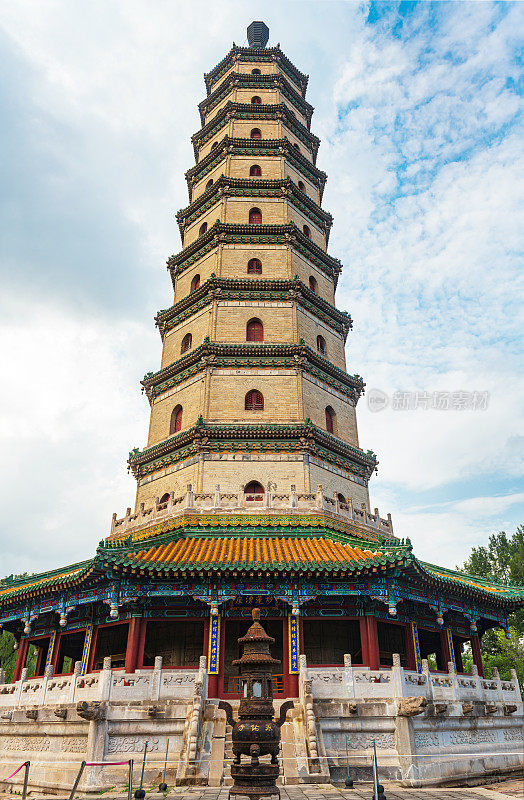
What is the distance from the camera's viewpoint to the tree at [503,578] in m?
33.3

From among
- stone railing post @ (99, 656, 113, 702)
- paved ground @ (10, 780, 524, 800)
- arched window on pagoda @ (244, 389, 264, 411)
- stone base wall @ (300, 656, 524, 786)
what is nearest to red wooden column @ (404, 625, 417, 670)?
stone base wall @ (300, 656, 524, 786)

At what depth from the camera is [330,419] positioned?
24.8m

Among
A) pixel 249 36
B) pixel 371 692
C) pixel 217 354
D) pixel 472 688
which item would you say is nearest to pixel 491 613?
pixel 472 688

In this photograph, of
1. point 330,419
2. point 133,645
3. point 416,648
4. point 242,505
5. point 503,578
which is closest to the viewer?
point 133,645

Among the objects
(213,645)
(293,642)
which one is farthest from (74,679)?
(293,642)

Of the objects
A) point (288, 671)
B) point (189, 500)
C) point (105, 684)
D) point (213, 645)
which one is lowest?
point (105, 684)

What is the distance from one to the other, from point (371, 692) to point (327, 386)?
1330cm

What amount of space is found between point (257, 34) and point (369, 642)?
40.8 m

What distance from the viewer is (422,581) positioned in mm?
17453

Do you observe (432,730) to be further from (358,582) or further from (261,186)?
(261,186)

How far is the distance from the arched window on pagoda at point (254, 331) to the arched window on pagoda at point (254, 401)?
257 centimetres

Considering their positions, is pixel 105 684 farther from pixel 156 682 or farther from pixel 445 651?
pixel 445 651

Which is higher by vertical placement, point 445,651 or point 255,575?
point 255,575

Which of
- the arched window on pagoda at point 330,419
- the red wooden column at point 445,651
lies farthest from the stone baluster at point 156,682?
the arched window on pagoda at point 330,419
